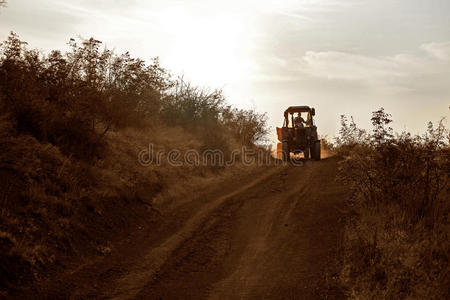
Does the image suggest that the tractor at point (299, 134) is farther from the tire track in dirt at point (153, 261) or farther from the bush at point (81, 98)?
the tire track in dirt at point (153, 261)

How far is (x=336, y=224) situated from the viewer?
332 inches

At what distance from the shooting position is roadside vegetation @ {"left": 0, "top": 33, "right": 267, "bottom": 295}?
23.0ft

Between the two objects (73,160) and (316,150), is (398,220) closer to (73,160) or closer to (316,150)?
(73,160)

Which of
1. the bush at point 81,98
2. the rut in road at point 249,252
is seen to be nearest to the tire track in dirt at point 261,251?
the rut in road at point 249,252

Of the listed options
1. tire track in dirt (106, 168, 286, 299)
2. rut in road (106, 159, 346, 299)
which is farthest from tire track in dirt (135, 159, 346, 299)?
tire track in dirt (106, 168, 286, 299)

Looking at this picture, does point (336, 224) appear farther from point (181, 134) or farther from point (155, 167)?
point (181, 134)

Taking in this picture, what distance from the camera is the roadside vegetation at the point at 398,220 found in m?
5.85

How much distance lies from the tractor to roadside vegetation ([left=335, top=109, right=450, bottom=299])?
8.05 meters

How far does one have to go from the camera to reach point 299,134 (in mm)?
18297

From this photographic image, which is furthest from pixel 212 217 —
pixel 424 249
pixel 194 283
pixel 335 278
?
pixel 424 249

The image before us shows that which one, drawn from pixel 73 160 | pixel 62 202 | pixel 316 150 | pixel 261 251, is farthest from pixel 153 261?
pixel 316 150

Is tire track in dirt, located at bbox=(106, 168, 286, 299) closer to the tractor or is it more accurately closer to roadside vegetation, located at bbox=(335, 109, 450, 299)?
roadside vegetation, located at bbox=(335, 109, 450, 299)

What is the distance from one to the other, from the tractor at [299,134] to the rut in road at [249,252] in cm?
682

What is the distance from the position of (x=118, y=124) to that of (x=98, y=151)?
3.76 metres
